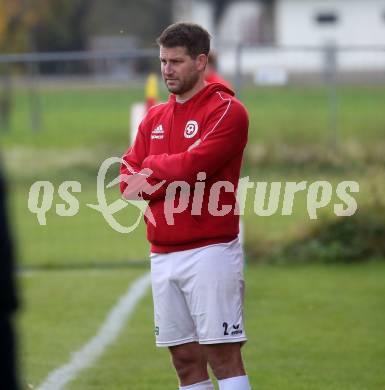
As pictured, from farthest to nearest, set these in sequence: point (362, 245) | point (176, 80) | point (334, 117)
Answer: point (334, 117) < point (362, 245) < point (176, 80)

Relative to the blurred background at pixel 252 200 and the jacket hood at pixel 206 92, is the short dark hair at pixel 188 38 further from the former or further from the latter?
the blurred background at pixel 252 200

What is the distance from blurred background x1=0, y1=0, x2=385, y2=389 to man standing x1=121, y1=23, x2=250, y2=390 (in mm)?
1636

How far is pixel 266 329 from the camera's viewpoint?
370 inches

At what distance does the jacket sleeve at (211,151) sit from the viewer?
5.73 m

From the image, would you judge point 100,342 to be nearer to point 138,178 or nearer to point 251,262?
point 138,178

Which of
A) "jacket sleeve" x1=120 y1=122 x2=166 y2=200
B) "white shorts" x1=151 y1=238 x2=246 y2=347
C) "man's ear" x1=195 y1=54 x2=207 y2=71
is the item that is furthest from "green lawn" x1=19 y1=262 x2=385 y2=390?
"man's ear" x1=195 y1=54 x2=207 y2=71

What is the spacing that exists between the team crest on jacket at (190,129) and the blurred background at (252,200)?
→ 5.80ft

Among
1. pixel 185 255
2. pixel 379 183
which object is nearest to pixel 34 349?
pixel 185 255

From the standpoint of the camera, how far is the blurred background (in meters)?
9.26

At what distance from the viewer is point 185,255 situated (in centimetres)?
582

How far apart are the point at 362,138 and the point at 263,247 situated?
4.34m

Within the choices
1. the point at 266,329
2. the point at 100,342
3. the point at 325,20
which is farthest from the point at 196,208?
the point at 325,20

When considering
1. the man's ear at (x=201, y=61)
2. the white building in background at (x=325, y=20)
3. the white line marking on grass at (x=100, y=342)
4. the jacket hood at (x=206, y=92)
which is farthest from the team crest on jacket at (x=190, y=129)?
the white building in background at (x=325, y=20)

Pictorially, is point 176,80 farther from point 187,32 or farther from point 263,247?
point 263,247
